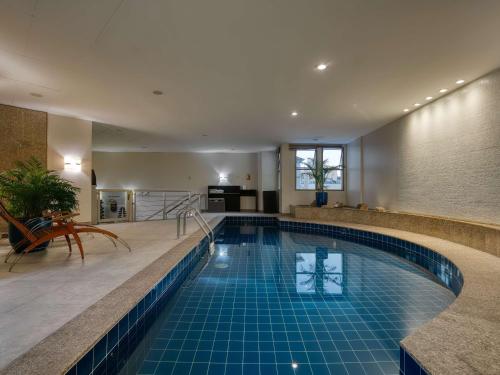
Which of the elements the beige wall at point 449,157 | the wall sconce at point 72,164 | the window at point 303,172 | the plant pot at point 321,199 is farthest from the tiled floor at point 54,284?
the window at point 303,172

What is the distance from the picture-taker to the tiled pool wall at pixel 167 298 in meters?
1.45

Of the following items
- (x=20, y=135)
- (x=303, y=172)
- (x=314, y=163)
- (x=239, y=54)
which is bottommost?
(x=303, y=172)

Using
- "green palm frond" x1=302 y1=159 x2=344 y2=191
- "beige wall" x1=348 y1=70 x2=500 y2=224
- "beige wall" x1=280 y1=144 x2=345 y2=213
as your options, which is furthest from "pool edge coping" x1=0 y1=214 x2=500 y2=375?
"beige wall" x1=280 y1=144 x2=345 y2=213

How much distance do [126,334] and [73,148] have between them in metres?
5.76

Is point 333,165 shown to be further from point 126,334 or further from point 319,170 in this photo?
point 126,334

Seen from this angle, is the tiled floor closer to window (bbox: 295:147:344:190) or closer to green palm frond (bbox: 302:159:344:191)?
green palm frond (bbox: 302:159:344:191)

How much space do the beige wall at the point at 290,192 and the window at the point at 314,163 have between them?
16 cm

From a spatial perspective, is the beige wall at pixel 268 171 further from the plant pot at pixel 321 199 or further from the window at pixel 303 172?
the plant pot at pixel 321 199

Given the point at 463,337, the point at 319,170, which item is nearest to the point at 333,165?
the point at 319,170

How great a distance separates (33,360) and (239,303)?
1.61 m

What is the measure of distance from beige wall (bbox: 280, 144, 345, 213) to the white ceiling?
3.61 m

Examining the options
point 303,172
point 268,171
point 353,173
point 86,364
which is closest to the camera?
point 86,364

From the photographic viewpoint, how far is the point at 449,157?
15.1ft

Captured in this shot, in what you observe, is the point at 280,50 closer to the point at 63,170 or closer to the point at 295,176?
the point at 63,170
